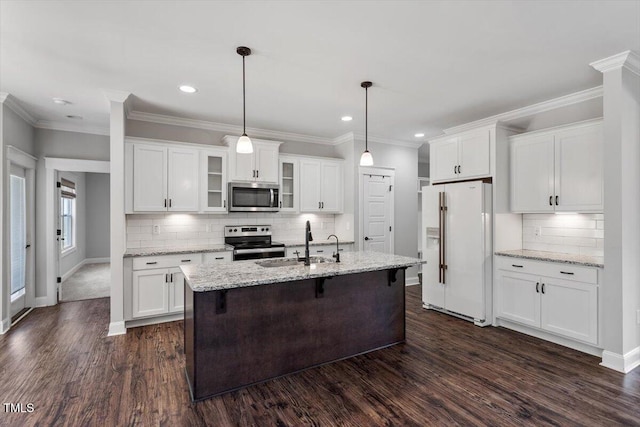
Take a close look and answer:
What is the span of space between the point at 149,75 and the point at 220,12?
56.5 inches

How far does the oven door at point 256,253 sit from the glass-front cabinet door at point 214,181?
2.27 ft

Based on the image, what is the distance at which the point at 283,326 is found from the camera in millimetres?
2898

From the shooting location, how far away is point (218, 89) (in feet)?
12.1

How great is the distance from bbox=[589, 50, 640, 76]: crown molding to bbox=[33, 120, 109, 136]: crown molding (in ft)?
20.2

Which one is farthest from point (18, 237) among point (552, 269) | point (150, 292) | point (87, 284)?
point (552, 269)

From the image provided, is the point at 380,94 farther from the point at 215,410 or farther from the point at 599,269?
the point at 215,410

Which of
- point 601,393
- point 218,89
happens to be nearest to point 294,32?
point 218,89

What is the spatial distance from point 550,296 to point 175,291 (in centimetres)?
436

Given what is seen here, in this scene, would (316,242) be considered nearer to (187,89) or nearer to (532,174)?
(187,89)

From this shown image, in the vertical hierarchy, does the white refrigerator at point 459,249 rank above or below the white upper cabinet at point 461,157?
below

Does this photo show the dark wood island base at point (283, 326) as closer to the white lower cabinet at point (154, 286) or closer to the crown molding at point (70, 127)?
the white lower cabinet at point (154, 286)

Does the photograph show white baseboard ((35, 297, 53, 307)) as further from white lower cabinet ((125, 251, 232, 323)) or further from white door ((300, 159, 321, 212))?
white door ((300, 159, 321, 212))

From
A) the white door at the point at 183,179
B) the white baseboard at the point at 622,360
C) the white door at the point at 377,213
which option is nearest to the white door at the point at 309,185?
the white door at the point at 377,213

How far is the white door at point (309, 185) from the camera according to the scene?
5535 millimetres
